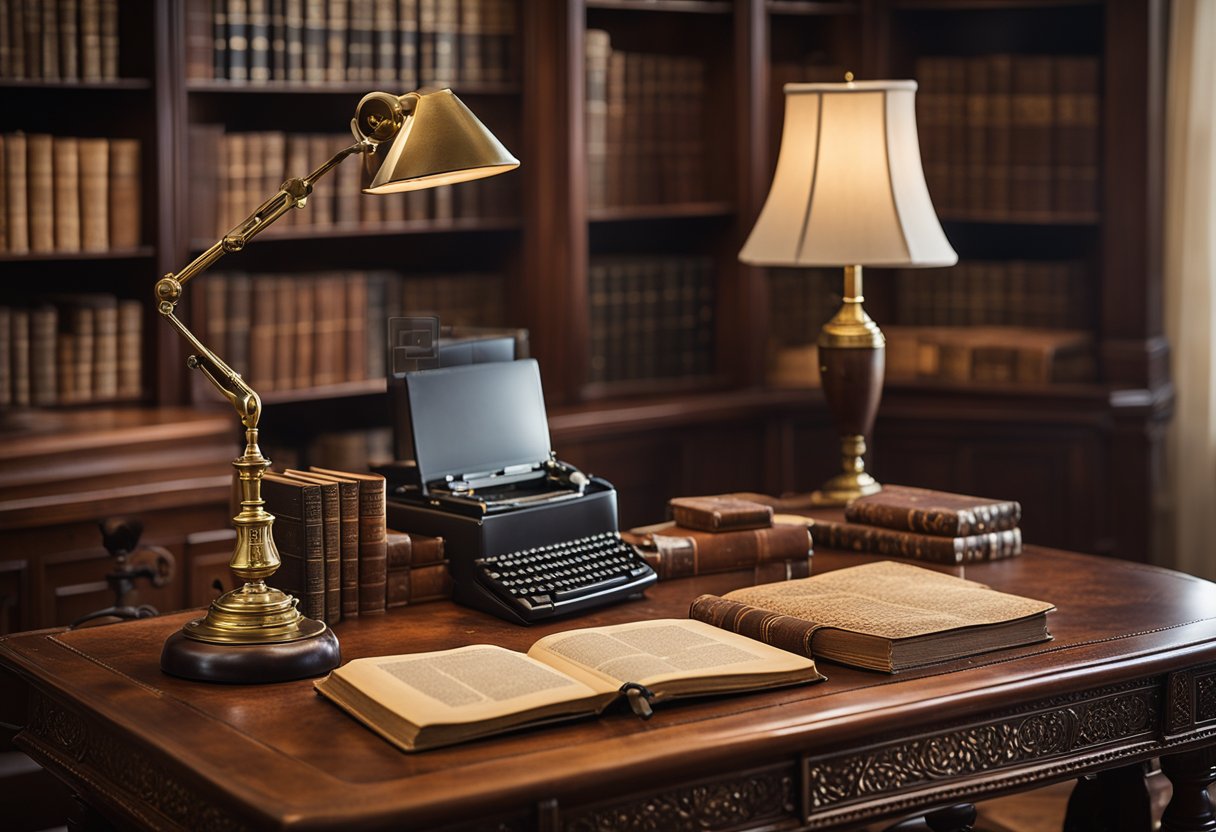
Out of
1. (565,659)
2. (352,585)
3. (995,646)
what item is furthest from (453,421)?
(995,646)

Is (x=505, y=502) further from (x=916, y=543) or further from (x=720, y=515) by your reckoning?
(x=916, y=543)

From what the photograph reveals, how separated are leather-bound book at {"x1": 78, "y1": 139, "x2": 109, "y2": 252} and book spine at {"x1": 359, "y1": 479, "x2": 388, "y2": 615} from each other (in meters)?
1.92

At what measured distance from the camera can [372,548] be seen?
8.25ft

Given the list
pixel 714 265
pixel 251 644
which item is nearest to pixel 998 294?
pixel 714 265

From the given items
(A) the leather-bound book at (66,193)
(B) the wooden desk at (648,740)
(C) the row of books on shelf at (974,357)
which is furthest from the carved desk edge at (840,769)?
(C) the row of books on shelf at (974,357)

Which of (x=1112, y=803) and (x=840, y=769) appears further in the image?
(x=1112, y=803)

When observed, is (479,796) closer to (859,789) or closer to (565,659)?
(565,659)

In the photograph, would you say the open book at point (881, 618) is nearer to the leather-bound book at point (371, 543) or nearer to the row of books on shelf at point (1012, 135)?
the leather-bound book at point (371, 543)

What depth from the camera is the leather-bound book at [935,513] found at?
2934mm

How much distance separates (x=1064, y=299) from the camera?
5031 mm

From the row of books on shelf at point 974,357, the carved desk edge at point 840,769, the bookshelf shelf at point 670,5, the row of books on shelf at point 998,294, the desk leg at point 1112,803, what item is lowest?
the desk leg at point 1112,803

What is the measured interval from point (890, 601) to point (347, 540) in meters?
0.82

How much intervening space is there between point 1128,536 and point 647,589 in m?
2.49

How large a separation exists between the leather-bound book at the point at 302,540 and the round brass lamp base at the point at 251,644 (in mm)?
178
